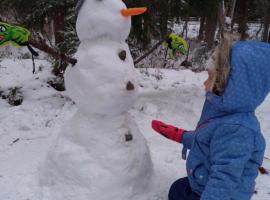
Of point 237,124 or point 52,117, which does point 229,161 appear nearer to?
point 237,124

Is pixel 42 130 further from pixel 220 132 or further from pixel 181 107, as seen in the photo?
pixel 220 132

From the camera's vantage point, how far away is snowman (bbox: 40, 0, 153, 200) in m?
2.50

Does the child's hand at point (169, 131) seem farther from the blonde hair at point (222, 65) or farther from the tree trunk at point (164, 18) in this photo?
the tree trunk at point (164, 18)

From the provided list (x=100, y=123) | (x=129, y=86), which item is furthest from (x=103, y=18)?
(x=100, y=123)

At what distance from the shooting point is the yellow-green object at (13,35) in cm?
249

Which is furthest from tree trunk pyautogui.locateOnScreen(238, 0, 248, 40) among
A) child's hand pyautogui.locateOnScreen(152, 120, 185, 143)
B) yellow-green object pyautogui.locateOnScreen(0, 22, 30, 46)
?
yellow-green object pyautogui.locateOnScreen(0, 22, 30, 46)

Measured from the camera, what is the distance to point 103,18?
2.47m

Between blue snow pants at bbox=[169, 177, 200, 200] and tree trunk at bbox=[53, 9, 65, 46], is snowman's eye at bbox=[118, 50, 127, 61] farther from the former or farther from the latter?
tree trunk at bbox=[53, 9, 65, 46]

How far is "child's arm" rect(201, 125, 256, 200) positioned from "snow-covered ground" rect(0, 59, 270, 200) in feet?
3.43

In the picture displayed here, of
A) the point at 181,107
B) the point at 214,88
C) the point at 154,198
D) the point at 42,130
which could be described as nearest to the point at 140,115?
the point at 181,107

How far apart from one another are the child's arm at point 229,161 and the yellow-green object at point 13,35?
1.59 m

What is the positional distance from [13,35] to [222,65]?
4.98ft

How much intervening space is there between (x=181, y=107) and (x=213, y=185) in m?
3.20

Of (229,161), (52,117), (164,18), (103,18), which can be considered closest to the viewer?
(229,161)
